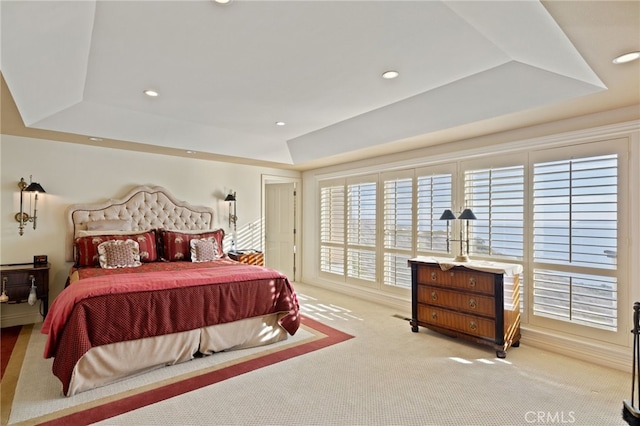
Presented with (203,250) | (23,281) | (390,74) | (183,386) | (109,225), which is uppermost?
(390,74)

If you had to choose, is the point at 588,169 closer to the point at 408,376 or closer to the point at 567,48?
the point at 567,48

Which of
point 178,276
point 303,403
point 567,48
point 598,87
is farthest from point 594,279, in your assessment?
point 178,276

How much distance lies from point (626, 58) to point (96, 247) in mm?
5088

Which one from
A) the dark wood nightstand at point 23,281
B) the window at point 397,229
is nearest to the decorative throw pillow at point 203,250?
the dark wood nightstand at point 23,281

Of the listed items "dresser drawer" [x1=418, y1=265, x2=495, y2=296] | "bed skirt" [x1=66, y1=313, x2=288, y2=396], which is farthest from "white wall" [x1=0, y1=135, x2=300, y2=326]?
"dresser drawer" [x1=418, y1=265, x2=495, y2=296]

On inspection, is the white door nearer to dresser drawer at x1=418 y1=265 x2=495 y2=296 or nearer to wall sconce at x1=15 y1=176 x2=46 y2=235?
dresser drawer at x1=418 y1=265 x2=495 y2=296

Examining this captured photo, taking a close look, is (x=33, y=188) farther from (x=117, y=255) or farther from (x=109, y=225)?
(x=117, y=255)

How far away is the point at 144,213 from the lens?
4.76 m

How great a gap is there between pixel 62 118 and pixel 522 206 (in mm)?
5034

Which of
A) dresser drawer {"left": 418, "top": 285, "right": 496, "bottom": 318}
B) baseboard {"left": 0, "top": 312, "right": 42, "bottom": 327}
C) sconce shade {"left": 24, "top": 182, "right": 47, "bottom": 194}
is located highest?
sconce shade {"left": 24, "top": 182, "right": 47, "bottom": 194}

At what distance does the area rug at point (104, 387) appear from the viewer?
2209mm

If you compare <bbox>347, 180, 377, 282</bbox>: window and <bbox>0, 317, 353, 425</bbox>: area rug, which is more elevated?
<bbox>347, 180, 377, 282</bbox>: window

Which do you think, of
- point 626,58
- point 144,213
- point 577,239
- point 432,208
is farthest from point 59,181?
point 577,239

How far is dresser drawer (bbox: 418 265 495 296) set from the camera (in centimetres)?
328
